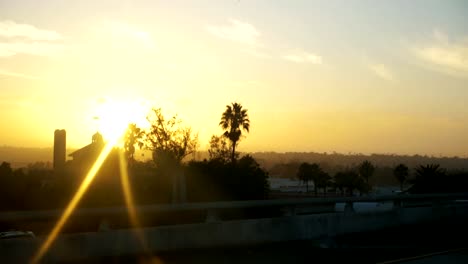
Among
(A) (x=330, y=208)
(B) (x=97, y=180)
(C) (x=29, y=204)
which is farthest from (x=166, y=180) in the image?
(A) (x=330, y=208)

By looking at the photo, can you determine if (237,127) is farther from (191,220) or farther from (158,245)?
(158,245)

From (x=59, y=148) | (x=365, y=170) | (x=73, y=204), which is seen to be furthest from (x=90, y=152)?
(x=365, y=170)

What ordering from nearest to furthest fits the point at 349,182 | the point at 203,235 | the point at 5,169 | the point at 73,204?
the point at 203,235, the point at 73,204, the point at 5,169, the point at 349,182

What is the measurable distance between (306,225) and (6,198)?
33.3m

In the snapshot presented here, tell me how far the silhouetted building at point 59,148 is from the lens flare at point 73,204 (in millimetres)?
2734

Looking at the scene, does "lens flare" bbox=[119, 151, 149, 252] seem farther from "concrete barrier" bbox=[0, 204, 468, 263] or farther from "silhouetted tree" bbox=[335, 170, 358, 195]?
"silhouetted tree" bbox=[335, 170, 358, 195]

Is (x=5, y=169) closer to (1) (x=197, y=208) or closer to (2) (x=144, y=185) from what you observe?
(2) (x=144, y=185)

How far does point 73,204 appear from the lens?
1158 inches

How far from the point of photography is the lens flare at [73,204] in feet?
32.7

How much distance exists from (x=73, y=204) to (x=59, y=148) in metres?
34.6

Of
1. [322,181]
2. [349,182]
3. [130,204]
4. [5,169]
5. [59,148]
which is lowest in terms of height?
[130,204]

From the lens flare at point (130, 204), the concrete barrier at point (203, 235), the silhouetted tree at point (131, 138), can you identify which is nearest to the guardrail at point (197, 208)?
the lens flare at point (130, 204)

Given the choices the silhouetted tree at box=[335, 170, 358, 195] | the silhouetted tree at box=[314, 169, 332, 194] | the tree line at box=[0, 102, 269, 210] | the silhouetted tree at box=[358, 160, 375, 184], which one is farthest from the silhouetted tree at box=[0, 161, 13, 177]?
the silhouetted tree at box=[358, 160, 375, 184]

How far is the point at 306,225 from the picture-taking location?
15.0m
